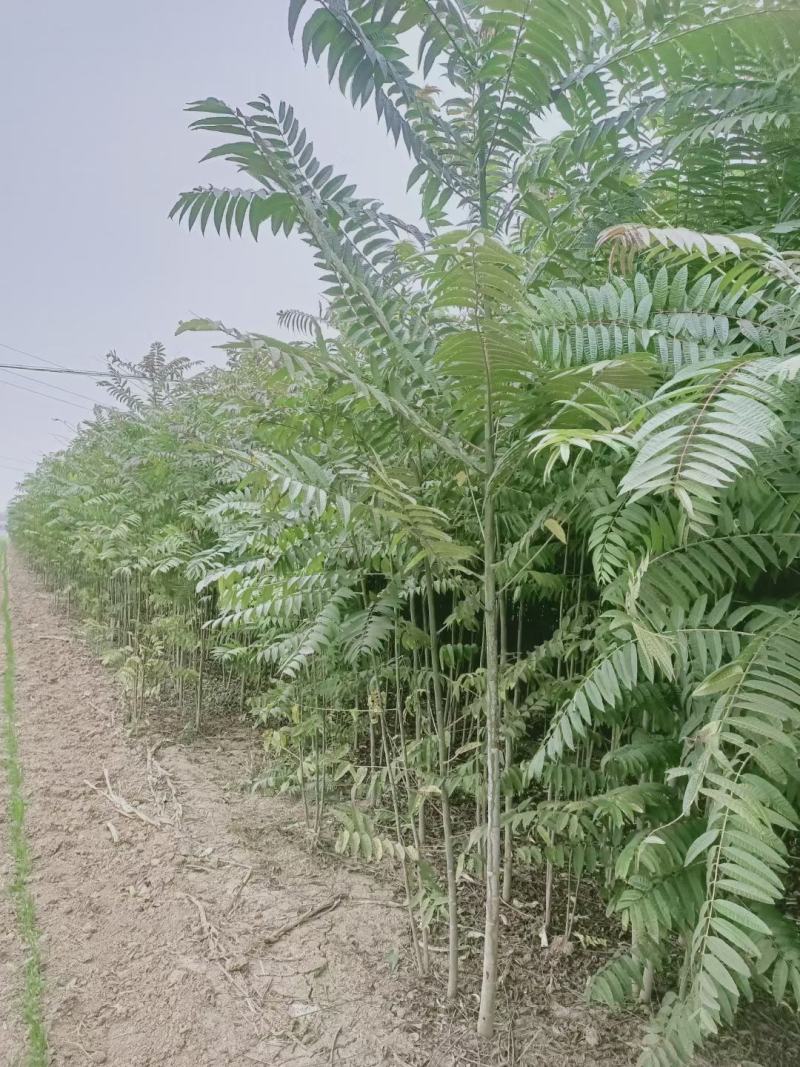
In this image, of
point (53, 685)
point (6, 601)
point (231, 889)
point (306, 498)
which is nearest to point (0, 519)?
point (6, 601)

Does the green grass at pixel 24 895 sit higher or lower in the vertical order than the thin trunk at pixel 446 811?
lower

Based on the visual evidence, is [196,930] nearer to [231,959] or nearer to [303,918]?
[231,959]

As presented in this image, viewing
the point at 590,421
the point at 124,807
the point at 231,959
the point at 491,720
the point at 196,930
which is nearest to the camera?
the point at 590,421

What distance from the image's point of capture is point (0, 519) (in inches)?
714

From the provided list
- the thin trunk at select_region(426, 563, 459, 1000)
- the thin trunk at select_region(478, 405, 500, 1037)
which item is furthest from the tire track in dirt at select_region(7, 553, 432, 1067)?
the thin trunk at select_region(478, 405, 500, 1037)

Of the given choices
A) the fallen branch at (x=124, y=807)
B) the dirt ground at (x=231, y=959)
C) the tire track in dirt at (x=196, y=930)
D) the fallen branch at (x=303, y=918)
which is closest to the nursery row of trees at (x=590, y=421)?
the dirt ground at (x=231, y=959)

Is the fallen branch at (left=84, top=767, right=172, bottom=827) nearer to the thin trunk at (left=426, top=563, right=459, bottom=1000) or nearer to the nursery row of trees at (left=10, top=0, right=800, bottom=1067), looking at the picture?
the nursery row of trees at (left=10, top=0, right=800, bottom=1067)

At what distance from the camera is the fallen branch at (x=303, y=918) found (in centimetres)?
195

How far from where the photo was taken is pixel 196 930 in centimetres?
198

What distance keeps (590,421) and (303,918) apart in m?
1.91

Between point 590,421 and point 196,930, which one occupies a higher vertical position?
point 590,421

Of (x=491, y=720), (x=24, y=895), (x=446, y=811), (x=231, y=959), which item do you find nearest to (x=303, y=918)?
(x=231, y=959)

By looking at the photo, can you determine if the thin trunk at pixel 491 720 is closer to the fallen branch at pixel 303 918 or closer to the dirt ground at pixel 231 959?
the dirt ground at pixel 231 959

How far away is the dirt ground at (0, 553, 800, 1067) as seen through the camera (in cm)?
151
